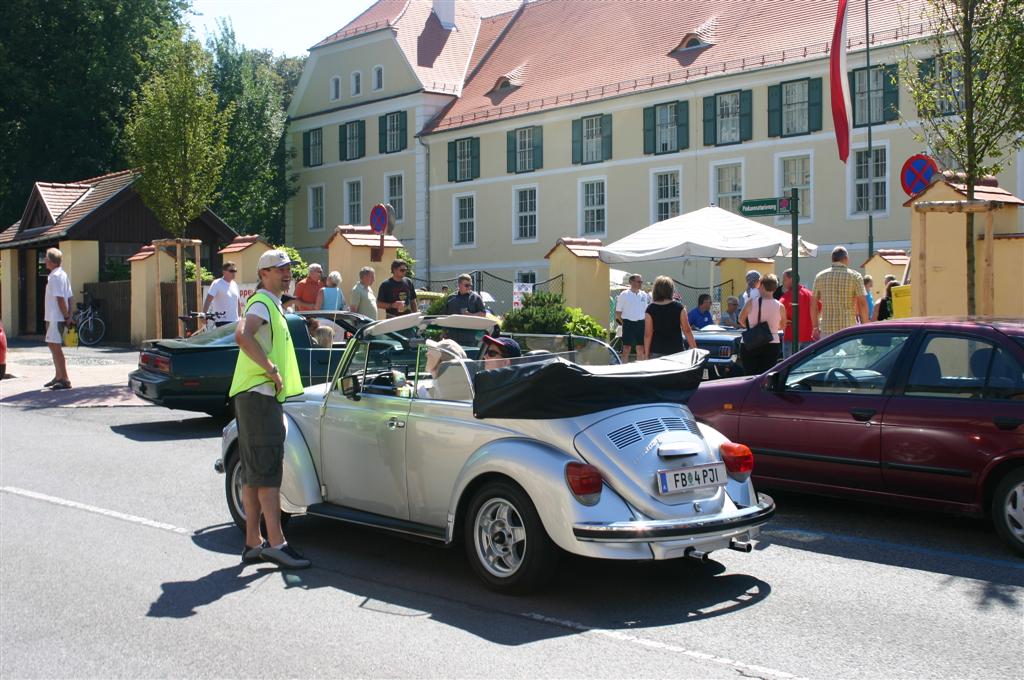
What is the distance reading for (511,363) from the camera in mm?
→ 7004

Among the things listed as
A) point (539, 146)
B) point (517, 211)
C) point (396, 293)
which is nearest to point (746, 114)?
point (539, 146)

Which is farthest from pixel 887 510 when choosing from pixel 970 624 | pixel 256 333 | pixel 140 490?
pixel 140 490

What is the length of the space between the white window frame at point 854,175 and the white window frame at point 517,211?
13.8 m

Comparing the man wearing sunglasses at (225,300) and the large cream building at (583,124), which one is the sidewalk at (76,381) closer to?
the man wearing sunglasses at (225,300)

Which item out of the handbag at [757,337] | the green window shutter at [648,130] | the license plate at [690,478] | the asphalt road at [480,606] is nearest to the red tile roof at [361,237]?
the handbag at [757,337]

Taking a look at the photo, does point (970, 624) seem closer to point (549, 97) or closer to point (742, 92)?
point (742, 92)

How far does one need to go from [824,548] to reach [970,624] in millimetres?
1817

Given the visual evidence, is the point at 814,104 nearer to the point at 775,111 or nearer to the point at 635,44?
the point at 775,111

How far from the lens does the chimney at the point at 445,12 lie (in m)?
53.7

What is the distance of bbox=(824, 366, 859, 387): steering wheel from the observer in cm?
845

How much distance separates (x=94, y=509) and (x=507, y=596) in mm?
4236


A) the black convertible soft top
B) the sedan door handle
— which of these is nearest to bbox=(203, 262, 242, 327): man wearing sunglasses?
the sedan door handle

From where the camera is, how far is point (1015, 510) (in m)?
7.40

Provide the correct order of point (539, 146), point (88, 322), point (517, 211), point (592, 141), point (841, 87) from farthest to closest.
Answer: point (517, 211) < point (539, 146) < point (592, 141) < point (88, 322) < point (841, 87)
